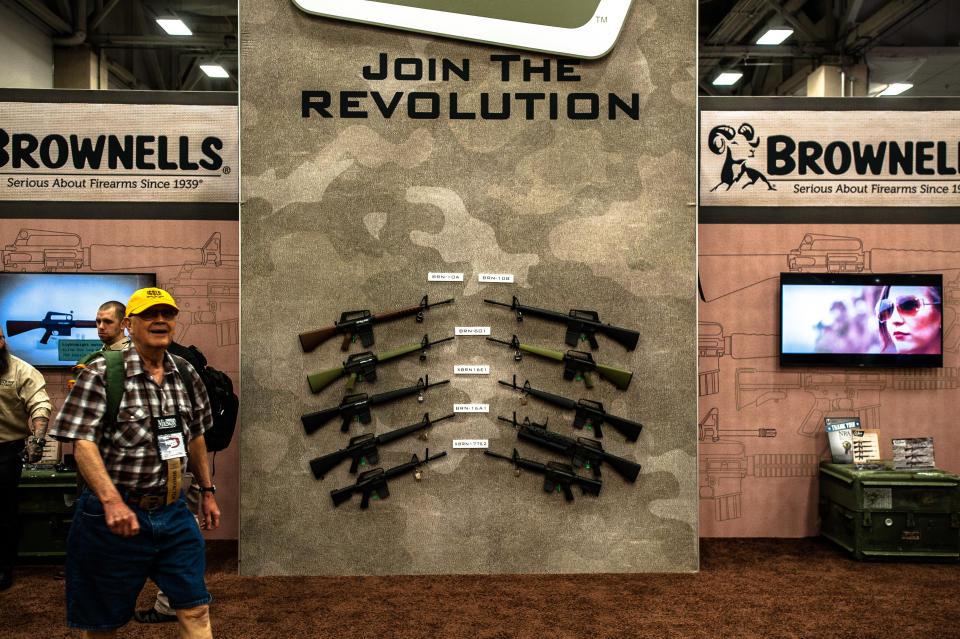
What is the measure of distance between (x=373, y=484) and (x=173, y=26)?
24.1 ft

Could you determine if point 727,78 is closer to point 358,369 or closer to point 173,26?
point 173,26

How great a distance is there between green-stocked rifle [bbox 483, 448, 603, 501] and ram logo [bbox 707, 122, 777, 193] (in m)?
2.35

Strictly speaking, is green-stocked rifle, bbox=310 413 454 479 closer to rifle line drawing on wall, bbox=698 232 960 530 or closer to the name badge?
the name badge

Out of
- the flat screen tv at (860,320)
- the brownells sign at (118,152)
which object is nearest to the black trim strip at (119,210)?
the brownells sign at (118,152)

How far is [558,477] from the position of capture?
13.2 ft

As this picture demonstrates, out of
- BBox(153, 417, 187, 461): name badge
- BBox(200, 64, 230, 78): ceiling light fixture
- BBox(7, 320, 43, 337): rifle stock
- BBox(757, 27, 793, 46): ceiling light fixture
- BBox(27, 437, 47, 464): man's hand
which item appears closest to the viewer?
BBox(153, 417, 187, 461): name badge

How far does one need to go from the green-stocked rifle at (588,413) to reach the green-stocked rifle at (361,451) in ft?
2.11

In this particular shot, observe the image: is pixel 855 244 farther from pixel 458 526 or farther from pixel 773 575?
pixel 458 526

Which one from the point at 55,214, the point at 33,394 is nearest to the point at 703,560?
the point at 33,394

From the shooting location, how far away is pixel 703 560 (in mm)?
4273

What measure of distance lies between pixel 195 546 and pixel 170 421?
1.53 ft

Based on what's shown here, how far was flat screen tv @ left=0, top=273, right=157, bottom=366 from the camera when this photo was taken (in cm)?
450

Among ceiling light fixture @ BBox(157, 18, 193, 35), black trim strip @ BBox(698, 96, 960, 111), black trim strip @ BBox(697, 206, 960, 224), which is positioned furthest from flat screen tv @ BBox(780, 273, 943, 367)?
ceiling light fixture @ BBox(157, 18, 193, 35)

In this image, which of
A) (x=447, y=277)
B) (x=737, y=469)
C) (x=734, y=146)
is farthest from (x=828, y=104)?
(x=447, y=277)
